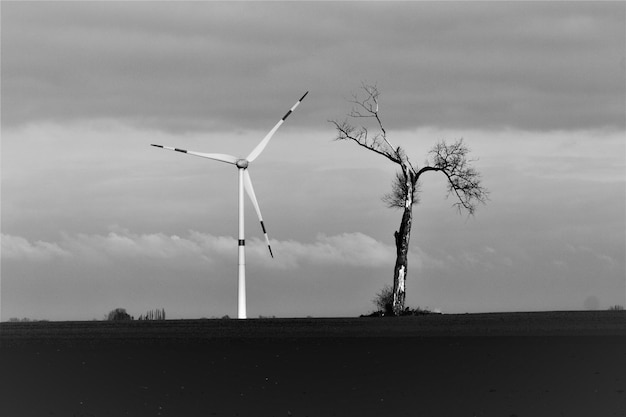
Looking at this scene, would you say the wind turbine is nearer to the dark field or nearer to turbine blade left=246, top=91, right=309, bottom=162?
turbine blade left=246, top=91, right=309, bottom=162

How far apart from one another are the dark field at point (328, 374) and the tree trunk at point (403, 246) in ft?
53.9

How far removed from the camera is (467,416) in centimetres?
1606

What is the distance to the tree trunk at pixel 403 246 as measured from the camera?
49.6 metres

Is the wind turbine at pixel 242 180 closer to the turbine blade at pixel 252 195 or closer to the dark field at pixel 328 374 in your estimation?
the turbine blade at pixel 252 195

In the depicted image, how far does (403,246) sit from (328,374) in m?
29.1

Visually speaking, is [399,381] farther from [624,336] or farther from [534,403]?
[624,336]

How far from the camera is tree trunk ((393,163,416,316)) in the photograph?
163ft

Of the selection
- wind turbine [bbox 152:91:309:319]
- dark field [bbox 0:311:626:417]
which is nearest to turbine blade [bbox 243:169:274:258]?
wind turbine [bbox 152:91:309:319]

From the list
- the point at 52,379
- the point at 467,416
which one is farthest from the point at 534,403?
the point at 52,379

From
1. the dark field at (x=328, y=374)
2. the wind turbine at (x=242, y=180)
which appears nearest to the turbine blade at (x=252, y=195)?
the wind turbine at (x=242, y=180)

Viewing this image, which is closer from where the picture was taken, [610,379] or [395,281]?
[610,379]

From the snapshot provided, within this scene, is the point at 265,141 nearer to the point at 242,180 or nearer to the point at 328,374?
the point at 242,180

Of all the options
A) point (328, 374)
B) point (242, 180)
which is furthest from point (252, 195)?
point (328, 374)

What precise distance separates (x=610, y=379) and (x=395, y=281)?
30.6 metres
